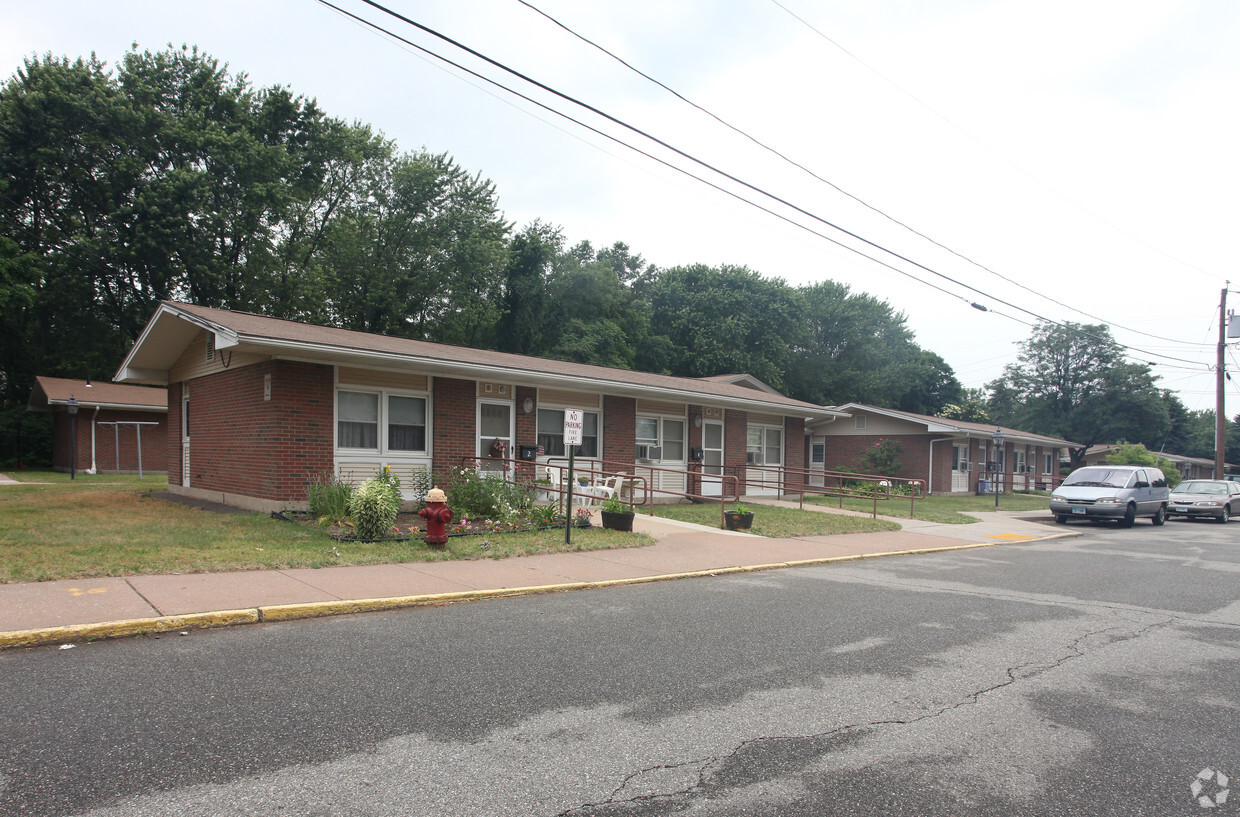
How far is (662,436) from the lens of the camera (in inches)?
811

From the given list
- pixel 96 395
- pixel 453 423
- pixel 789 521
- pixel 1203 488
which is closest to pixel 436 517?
pixel 453 423

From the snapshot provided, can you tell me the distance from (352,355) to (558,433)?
6.22 meters

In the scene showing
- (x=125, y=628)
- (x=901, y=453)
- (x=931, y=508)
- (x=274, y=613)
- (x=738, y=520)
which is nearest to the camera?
(x=125, y=628)

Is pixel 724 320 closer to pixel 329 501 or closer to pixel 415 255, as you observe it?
pixel 415 255

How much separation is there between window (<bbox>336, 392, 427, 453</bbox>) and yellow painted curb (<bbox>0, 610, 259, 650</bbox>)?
7811mm

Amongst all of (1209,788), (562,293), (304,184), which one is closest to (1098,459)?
(562,293)

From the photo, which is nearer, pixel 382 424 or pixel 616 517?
pixel 616 517

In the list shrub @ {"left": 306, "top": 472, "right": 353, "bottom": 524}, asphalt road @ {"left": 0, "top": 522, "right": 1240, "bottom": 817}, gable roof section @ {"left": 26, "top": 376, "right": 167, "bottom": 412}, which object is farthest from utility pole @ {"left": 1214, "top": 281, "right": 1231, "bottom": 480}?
gable roof section @ {"left": 26, "top": 376, "right": 167, "bottom": 412}

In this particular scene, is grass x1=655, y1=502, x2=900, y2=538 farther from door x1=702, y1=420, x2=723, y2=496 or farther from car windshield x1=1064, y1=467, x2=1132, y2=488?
car windshield x1=1064, y1=467, x2=1132, y2=488

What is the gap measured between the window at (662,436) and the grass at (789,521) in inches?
73.4

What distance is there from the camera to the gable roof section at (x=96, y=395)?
1103 inches

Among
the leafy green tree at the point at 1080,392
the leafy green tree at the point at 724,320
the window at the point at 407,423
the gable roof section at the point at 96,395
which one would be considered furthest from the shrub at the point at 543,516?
the leafy green tree at the point at 1080,392

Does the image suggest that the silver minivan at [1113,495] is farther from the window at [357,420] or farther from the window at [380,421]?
the window at [357,420]

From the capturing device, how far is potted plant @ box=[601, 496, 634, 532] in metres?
13.3
